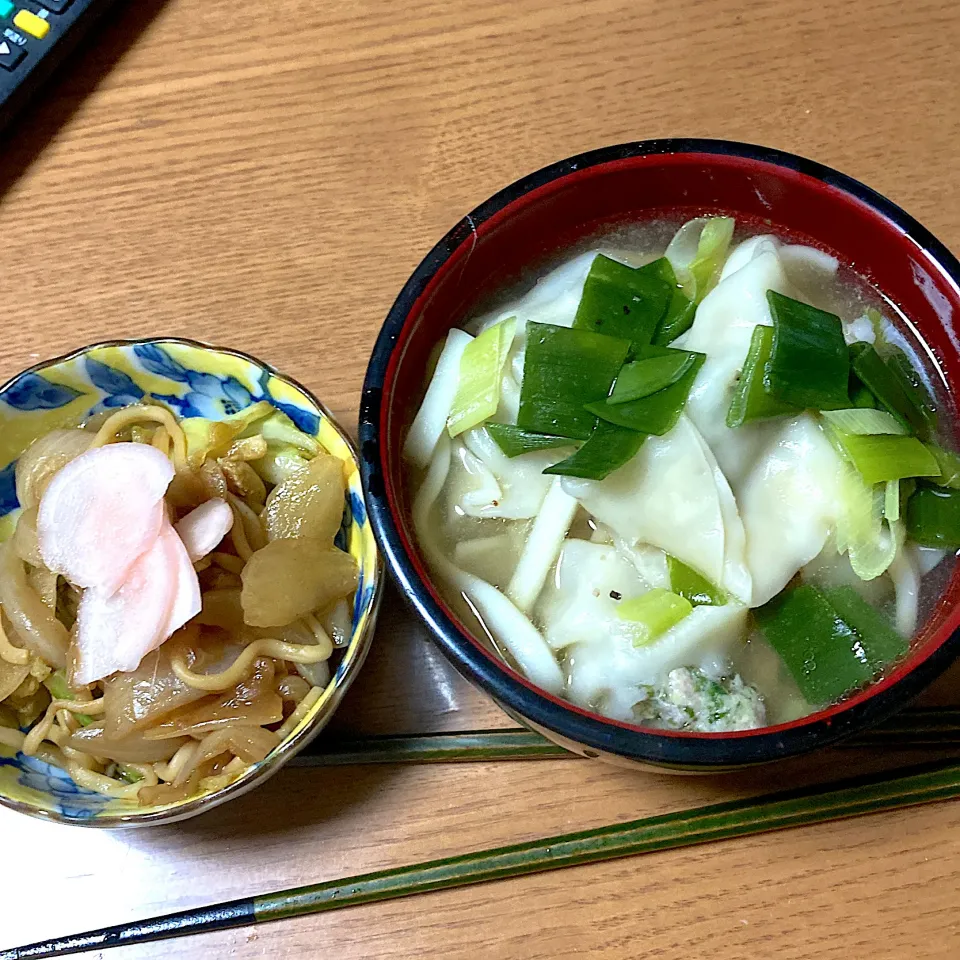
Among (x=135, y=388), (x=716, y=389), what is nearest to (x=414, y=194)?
(x=135, y=388)

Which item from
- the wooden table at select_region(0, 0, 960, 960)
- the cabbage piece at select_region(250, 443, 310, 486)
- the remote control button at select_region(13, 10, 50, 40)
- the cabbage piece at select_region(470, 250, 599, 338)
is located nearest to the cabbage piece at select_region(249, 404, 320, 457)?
the cabbage piece at select_region(250, 443, 310, 486)

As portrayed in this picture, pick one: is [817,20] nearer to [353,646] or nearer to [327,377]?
[327,377]

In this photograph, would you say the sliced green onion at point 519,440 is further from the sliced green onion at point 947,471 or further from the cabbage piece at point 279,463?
the sliced green onion at point 947,471

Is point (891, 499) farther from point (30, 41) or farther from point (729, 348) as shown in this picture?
point (30, 41)

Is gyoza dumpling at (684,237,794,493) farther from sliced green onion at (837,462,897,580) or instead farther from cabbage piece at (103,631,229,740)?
cabbage piece at (103,631,229,740)

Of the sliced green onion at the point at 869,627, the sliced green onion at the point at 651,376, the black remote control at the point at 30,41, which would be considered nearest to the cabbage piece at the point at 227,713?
the sliced green onion at the point at 651,376
